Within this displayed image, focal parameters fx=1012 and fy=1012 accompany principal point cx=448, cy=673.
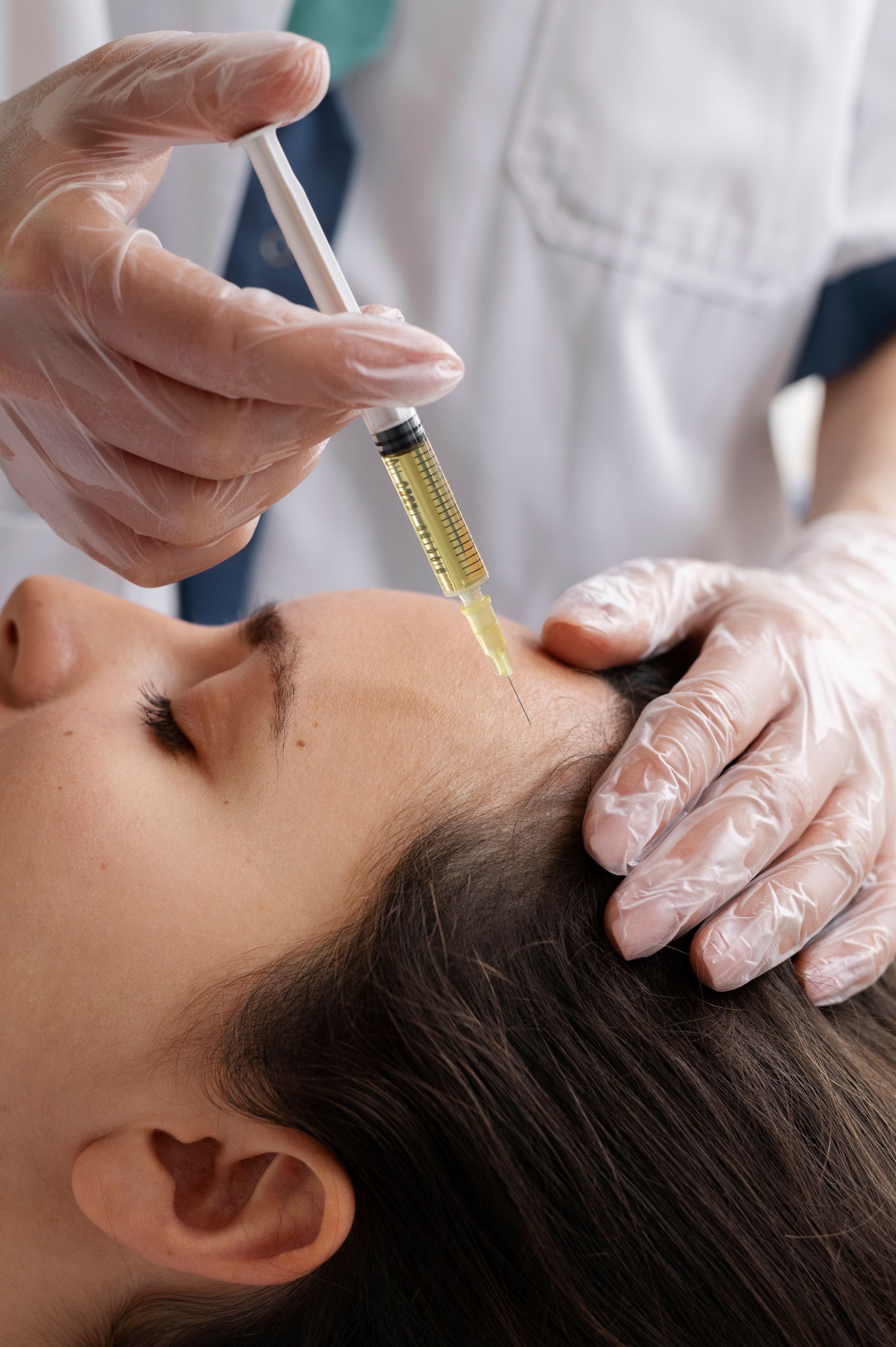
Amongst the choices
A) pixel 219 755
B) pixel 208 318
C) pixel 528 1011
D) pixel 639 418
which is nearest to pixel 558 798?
pixel 528 1011

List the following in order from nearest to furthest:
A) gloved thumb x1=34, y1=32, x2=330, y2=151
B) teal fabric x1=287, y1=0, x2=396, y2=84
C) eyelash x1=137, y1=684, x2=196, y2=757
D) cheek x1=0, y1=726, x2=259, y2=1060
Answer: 1. gloved thumb x1=34, y1=32, x2=330, y2=151
2. cheek x1=0, y1=726, x2=259, y2=1060
3. eyelash x1=137, y1=684, x2=196, y2=757
4. teal fabric x1=287, y1=0, x2=396, y2=84

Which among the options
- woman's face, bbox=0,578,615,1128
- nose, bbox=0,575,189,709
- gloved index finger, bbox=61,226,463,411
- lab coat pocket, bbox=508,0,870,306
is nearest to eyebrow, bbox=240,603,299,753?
woman's face, bbox=0,578,615,1128

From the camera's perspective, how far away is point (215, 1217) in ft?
2.59

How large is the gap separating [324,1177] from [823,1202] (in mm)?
374

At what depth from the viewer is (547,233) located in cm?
136

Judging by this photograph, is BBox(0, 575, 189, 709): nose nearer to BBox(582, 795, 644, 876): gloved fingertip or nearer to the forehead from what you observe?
the forehead

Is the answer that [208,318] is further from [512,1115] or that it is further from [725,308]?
[725,308]

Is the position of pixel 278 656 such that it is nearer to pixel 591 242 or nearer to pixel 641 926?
pixel 641 926

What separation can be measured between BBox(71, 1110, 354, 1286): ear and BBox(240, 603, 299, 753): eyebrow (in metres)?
0.30

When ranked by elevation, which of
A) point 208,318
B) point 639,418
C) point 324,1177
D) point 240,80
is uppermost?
point 240,80

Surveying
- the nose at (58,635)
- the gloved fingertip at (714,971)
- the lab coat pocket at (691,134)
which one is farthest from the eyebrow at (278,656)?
the lab coat pocket at (691,134)

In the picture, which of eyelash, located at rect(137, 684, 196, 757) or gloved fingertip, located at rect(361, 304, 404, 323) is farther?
eyelash, located at rect(137, 684, 196, 757)

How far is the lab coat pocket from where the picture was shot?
1.32 metres

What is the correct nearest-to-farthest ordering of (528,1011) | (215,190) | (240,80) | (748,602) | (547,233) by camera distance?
(240,80), (528,1011), (748,602), (215,190), (547,233)
